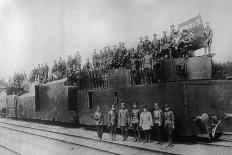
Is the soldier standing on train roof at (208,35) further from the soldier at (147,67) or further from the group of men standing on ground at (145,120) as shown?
the group of men standing on ground at (145,120)

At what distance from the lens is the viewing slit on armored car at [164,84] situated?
33.3ft

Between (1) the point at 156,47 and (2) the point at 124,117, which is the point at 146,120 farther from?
(1) the point at 156,47

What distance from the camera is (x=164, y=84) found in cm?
1066

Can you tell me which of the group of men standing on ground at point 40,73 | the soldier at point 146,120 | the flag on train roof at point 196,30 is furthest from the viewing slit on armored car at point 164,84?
the group of men standing on ground at point 40,73

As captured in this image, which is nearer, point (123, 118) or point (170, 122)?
point (170, 122)

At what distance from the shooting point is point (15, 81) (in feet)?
106

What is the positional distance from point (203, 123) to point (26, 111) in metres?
15.7

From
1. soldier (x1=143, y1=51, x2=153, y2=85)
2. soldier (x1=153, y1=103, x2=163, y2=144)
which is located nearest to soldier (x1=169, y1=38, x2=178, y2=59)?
soldier (x1=143, y1=51, x2=153, y2=85)

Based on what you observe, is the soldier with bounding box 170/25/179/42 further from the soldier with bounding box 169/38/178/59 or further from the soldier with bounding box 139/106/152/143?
the soldier with bounding box 139/106/152/143

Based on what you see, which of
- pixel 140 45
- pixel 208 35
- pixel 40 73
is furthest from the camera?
pixel 40 73

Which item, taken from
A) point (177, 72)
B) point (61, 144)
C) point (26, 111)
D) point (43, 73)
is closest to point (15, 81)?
point (43, 73)

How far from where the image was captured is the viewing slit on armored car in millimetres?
10164

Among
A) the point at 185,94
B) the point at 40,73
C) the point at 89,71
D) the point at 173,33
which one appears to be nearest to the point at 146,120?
the point at 185,94

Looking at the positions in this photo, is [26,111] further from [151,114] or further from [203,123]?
[203,123]
